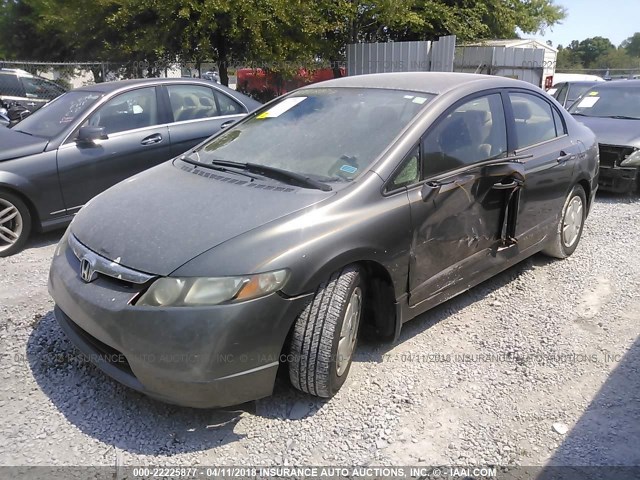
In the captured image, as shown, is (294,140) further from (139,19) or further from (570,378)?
(139,19)

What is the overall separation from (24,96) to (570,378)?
42.7 ft

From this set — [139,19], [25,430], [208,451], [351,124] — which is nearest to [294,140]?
[351,124]

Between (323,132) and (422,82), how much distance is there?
0.83m

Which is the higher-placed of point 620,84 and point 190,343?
point 620,84

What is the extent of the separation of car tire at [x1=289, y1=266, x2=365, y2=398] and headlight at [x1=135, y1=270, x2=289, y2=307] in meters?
0.32

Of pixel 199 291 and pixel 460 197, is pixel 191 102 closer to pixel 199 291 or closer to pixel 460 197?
pixel 460 197

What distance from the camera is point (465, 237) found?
11.2ft

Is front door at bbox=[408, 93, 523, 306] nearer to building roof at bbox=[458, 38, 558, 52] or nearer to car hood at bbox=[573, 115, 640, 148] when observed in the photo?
car hood at bbox=[573, 115, 640, 148]

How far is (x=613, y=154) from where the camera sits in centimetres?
686

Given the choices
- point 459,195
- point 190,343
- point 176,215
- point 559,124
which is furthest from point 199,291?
point 559,124

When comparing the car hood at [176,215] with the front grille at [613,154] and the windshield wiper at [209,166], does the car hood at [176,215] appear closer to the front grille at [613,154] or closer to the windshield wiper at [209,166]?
the windshield wiper at [209,166]

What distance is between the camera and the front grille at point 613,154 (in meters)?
6.77

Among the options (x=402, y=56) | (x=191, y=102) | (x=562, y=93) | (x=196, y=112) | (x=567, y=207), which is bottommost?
(x=567, y=207)

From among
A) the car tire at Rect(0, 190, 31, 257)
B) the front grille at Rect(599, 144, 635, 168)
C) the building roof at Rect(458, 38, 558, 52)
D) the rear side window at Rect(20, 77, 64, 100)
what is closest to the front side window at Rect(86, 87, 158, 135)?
the car tire at Rect(0, 190, 31, 257)
